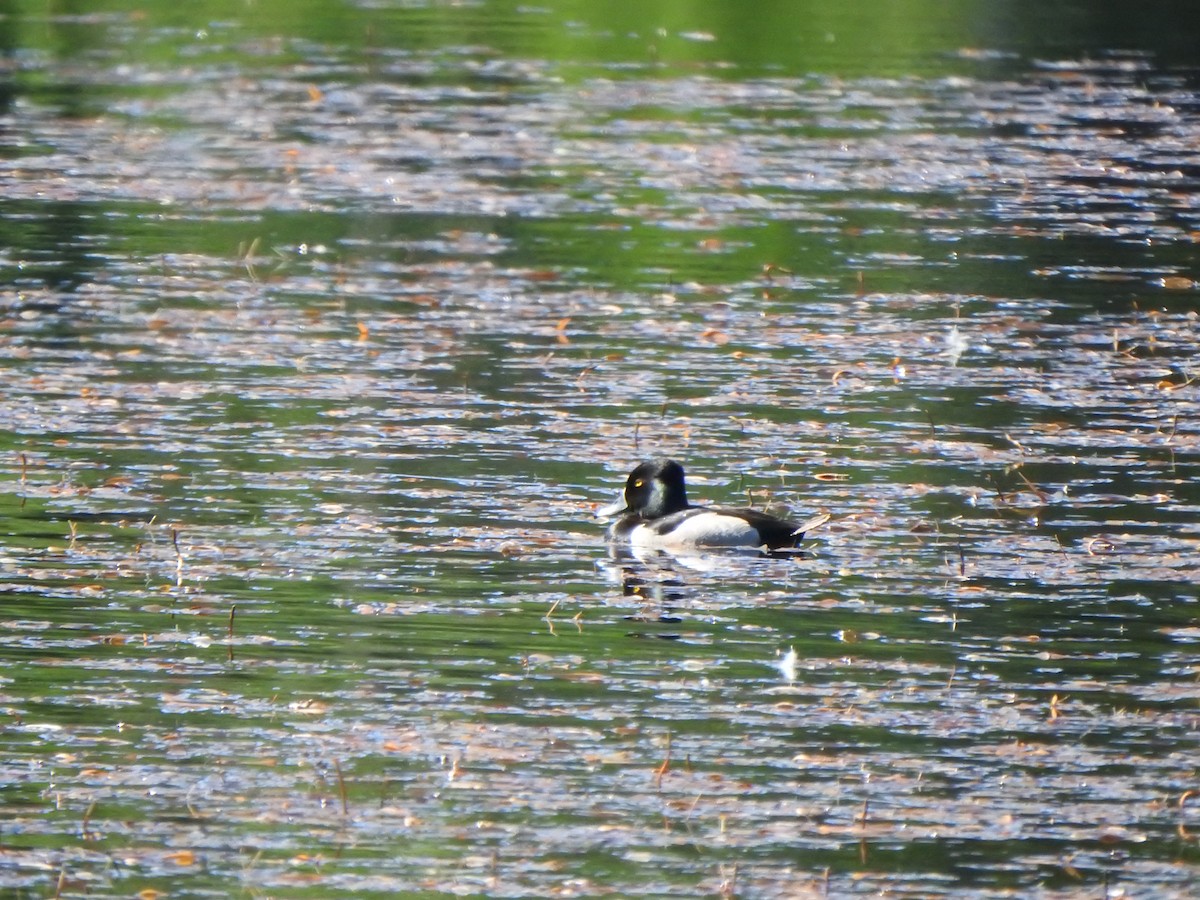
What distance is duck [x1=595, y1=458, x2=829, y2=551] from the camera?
1078 cm

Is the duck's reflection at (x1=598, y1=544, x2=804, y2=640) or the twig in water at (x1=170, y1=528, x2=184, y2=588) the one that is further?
the duck's reflection at (x1=598, y1=544, x2=804, y2=640)

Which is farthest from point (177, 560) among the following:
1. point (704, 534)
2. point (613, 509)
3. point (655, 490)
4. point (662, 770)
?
point (662, 770)

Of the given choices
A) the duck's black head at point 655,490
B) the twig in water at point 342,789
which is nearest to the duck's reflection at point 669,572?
the duck's black head at point 655,490

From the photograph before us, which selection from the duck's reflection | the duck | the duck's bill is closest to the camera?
the duck's reflection

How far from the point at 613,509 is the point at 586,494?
44 centimetres

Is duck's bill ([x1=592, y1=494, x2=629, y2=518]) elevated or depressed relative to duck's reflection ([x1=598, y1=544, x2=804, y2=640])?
elevated

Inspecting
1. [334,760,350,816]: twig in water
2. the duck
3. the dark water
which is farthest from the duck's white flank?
[334,760,350,816]: twig in water

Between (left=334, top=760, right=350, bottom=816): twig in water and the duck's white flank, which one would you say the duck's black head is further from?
(left=334, top=760, right=350, bottom=816): twig in water

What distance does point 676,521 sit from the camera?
11203 mm

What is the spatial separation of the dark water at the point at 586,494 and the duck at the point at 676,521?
14 cm

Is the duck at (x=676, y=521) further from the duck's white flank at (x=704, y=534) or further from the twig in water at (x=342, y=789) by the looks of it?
the twig in water at (x=342, y=789)

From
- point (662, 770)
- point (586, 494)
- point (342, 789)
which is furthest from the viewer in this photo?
point (586, 494)

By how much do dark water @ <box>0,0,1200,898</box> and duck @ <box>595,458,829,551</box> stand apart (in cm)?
14

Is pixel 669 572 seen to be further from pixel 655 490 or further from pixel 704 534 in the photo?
pixel 655 490
